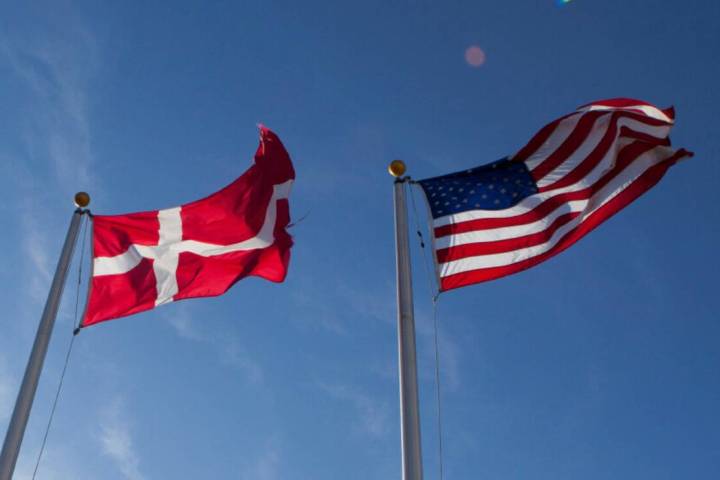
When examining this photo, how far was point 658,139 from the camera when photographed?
1390 cm

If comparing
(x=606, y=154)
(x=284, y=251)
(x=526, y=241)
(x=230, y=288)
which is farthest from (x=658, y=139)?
(x=230, y=288)

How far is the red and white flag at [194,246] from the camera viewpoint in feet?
44.2

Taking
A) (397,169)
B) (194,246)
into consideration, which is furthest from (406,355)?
(194,246)

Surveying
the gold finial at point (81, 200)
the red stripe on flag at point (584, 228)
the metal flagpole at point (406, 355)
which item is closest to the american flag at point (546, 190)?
the red stripe on flag at point (584, 228)

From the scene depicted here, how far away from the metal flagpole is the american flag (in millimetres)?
826

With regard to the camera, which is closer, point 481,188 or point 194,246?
point 481,188

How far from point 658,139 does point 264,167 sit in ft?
21.0

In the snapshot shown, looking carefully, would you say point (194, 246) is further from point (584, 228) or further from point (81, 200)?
point (584, 228)

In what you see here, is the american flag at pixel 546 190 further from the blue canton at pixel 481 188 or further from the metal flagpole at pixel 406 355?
the metal flagpole at pixel 406 355

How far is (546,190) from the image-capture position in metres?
13.5

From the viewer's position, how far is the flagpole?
34.5ft

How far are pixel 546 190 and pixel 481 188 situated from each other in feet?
3.28

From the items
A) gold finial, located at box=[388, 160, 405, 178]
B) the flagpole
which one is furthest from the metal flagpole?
the flagpole

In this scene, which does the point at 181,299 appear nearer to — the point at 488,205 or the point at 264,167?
the point at 264,167
